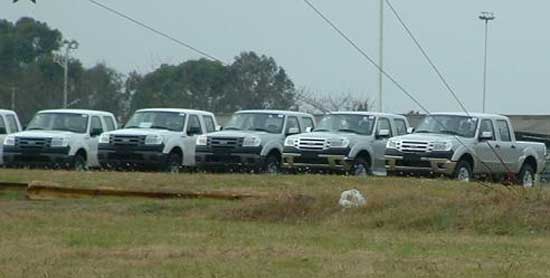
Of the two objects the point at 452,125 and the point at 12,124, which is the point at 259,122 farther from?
the point at 12,124

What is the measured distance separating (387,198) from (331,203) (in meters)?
0.79

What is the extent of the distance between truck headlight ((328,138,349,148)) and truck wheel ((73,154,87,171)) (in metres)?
6.69

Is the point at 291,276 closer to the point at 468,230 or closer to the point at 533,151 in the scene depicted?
the point at 468,230

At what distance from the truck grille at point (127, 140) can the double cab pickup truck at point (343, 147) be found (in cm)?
367

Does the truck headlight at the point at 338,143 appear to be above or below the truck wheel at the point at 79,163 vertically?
above

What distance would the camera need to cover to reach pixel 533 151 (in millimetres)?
29312

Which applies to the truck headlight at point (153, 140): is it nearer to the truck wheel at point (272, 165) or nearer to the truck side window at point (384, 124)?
the truck wheel at point (272, 165)

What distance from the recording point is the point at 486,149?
91.0 ft

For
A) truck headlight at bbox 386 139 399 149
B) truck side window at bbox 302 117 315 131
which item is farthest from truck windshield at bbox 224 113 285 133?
truck headlight at bbox 386 139 399 149

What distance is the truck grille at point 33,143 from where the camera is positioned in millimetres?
30359

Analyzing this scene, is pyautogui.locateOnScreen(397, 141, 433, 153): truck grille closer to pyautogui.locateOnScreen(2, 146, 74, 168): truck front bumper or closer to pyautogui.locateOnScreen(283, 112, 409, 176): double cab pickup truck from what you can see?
pyautogui.locateOnScreen(283, 112, 409, 176): double cab pickup truck

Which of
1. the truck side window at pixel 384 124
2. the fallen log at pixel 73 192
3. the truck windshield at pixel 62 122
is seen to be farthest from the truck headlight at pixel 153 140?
the fallen log at pixel 73 192

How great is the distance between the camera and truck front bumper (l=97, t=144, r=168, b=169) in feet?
98.4

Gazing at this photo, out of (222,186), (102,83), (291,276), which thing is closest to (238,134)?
(222,186)
